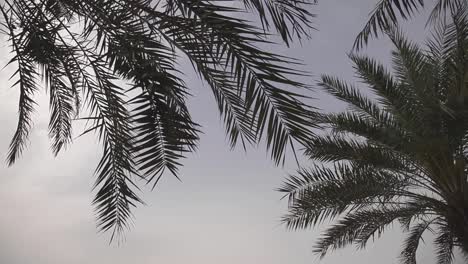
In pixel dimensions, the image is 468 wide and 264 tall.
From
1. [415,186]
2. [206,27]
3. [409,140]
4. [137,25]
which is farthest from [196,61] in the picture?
[415,186]

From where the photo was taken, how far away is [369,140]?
31.4ft

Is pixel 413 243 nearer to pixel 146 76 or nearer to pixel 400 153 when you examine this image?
pixel 400 153

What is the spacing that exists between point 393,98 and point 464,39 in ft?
5.32

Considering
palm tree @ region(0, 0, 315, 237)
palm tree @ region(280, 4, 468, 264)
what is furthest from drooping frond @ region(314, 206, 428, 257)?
palm tree @ region(0, 0, 315, 237)

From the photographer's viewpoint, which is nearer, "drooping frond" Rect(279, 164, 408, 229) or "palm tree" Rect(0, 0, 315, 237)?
"palm tree" Rect(0, 0, 315, 237)

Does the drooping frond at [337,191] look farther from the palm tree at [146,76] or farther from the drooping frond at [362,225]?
the palm tree at [146,76]

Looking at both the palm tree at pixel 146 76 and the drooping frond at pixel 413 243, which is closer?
the palm tree at pixel 146 76

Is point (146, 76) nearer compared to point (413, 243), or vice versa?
point (146, 76)

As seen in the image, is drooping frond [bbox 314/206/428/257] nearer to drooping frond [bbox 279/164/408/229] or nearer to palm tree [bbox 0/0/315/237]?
drooping frond [bbox 279/164/408/229]

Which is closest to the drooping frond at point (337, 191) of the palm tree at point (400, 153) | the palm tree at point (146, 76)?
the palm tree at point (400, 153)

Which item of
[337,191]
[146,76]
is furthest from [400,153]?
[146,76]

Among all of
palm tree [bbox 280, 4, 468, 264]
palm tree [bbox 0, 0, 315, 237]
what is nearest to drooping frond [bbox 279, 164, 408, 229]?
palm tree [bbox 280, 4, 468, 264]

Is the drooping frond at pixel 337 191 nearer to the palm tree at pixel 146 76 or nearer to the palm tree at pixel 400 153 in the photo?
the palm tree at pixel 400 153

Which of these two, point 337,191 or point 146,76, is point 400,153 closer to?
point 337,191
